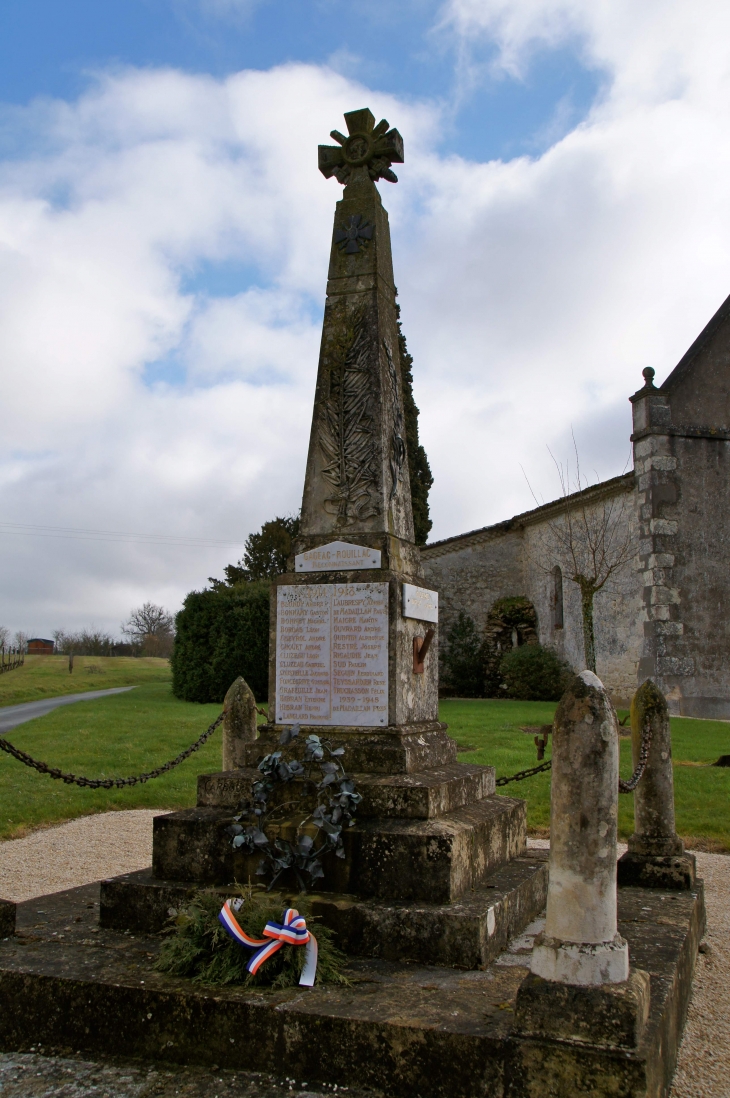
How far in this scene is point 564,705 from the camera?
129 inches

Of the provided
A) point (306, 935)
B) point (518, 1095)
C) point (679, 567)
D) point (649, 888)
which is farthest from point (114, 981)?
point (679, 567)

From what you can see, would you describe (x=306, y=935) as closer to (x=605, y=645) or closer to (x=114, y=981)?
(x=114, y=981)

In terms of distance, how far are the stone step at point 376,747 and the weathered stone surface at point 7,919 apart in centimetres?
148

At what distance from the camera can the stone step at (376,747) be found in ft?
15.9

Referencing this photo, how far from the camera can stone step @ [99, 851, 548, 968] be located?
13.1ft

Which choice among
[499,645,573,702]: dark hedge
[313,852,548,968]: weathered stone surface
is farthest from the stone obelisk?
[499,645,573,702]: dark hedge

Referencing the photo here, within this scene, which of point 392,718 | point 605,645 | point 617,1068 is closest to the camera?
point 617,1068

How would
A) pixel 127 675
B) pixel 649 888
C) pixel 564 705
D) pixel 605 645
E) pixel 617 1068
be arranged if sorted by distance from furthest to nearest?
pixel 127 675, pixel 605 645, pixel 649 888, pixel 564 705, pixel 617 1068

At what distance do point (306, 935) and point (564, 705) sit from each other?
1570 mm

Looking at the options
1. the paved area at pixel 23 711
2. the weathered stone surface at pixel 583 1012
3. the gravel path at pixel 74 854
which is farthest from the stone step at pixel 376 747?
the paved area at pixel 23 711

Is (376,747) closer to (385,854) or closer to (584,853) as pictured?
(385,854)

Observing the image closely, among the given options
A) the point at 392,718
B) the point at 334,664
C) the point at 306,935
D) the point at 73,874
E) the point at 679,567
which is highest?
the point at 679,567

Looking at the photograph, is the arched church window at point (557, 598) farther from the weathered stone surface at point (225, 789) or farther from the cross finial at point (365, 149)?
the weathered stone surface at point (225, 789)

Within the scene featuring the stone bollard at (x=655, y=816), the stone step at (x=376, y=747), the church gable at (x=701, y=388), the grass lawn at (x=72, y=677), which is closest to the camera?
the stone step at (x=376, y=747)
